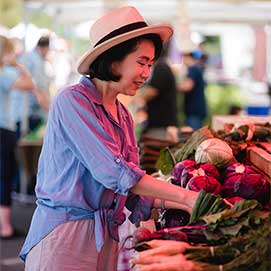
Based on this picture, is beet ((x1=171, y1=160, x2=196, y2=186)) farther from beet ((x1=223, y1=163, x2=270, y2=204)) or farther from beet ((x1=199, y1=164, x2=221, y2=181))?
beet ((x1=223, y1=163, x2=270, y2=204))

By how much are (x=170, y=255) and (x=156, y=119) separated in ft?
20.0

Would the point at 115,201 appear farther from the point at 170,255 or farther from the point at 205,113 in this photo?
the point at 205,113

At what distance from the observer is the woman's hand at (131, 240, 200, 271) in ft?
6.57

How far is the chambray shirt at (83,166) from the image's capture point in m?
2.33

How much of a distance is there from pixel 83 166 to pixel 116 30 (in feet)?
1.49

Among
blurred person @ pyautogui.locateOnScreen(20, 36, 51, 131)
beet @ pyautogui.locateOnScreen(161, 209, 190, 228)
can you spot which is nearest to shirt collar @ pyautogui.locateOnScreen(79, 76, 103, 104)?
beet @ pyautogui.locateOnScreen(161, 209, 190, 228)

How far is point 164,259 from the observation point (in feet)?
6.67

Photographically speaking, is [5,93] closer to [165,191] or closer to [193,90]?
[193,90]

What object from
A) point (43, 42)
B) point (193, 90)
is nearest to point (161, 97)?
point (43, 42)

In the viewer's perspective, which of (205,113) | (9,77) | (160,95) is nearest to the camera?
(9,77)

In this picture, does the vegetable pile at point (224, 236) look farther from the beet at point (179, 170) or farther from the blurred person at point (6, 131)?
the blurred person at point (6, 131)

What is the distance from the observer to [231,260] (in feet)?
6.68

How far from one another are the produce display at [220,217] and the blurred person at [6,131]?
367 cm

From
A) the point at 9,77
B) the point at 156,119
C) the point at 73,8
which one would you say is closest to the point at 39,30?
the point at 73,8
